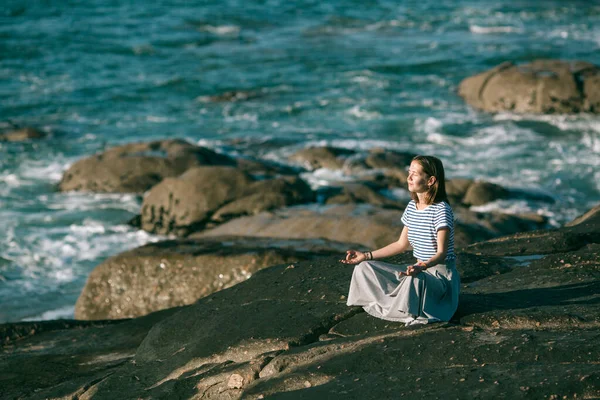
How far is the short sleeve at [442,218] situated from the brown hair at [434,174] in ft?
0.23

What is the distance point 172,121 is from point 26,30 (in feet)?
50.2

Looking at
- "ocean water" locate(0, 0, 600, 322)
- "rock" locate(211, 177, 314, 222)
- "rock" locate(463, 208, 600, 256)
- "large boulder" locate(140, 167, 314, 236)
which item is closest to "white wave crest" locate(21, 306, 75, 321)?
"ocean water" locate(0, 0, 600, 322)

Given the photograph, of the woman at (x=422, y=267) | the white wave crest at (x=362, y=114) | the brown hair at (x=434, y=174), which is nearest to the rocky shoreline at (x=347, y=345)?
the woman at (x=422, y=267)

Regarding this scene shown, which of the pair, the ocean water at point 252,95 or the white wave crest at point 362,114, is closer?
the ocean water at point 252,95

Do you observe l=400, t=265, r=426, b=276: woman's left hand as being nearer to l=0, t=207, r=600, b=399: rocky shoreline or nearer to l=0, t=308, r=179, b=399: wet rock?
l=0, t=207, r=600, b=399: rocky shoreline

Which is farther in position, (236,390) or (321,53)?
(321,53)

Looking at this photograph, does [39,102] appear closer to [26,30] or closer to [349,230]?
[26,30]

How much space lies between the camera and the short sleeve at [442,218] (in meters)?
5.72

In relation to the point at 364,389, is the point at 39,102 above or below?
below

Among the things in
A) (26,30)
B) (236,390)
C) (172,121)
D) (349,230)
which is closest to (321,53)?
(172,121)

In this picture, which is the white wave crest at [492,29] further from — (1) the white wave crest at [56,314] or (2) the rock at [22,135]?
(1) the white wave crest at [56,314]

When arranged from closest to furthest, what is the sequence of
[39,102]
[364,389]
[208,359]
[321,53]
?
1. [364,389]
2. [208,359]
3. [39,102]
4. [321,53]

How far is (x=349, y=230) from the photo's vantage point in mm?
12023

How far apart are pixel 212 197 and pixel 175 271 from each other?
4430 mm
